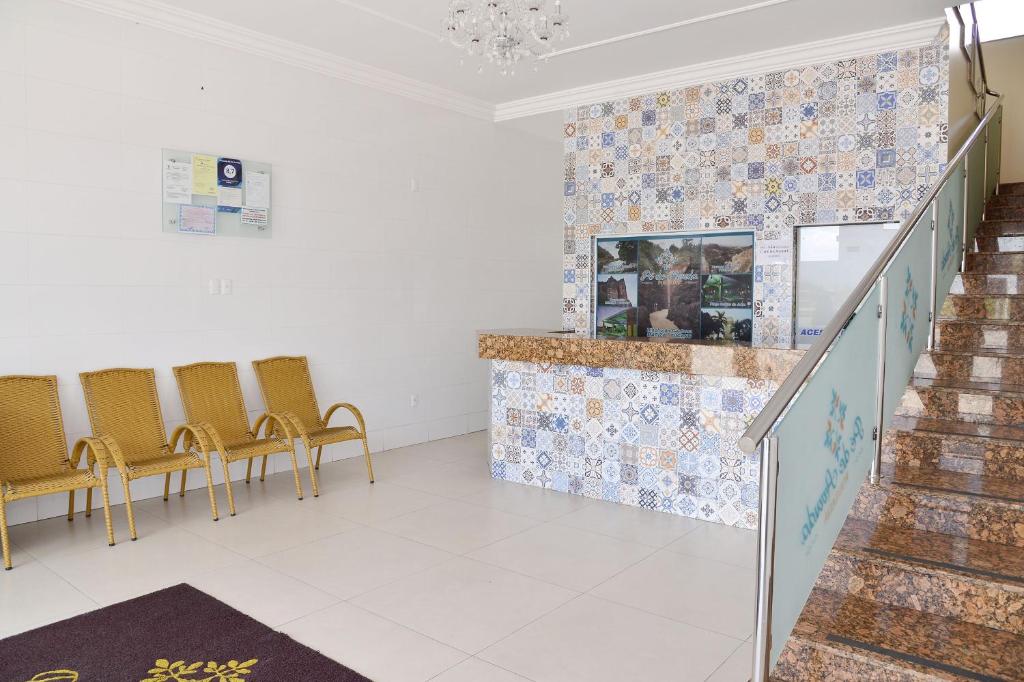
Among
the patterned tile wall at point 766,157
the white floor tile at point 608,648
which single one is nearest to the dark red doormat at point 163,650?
the white floor tile at point 608,648

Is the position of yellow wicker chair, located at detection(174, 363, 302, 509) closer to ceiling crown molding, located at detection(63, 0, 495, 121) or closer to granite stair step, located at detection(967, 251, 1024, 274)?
ceiling crown molding, located at detection(63, 0, 495, 121)

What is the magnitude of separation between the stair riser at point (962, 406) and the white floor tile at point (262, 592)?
8.78 ft

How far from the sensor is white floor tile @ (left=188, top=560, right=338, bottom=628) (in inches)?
121

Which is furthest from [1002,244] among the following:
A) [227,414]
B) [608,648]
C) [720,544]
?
[227,414]

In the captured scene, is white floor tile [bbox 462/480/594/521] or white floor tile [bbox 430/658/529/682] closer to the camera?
white floor tile [bbox 430/658/529/682]

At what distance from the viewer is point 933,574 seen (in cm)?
215

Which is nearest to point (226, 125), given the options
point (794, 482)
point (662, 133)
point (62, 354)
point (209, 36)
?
point (209, 36)

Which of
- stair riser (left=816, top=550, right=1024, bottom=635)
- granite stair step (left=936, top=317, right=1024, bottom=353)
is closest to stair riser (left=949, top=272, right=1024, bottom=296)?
granite stair step (left=936, top=317, right=1024, bottom=353)

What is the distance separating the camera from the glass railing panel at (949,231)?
3439 mm

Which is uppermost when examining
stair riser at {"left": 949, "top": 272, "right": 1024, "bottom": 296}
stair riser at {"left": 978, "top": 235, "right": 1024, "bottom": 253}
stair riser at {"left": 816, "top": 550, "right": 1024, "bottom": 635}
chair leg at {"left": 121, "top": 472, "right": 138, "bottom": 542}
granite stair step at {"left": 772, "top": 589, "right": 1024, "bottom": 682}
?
stair riser at {"left": 978, "top": 235, "right": 1024, "bottom": 253}

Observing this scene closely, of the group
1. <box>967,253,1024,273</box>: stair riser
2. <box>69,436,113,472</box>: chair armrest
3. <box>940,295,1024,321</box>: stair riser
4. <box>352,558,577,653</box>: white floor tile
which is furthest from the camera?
<box>967,253,1024,273</box>: stair riser

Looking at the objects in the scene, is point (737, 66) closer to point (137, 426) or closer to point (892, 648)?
point (892, 648)

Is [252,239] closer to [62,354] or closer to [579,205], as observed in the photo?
[62,354]

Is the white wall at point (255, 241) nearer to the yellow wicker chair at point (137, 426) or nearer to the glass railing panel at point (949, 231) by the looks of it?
the yellow wicker chair at point (137, 426)
